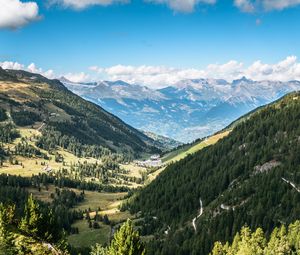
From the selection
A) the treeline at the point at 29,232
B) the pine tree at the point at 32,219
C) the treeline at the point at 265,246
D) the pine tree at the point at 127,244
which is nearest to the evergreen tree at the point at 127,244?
the pine tree at the point at 127,244

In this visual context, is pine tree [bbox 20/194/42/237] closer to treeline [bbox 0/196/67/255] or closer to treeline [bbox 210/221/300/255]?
treeline [bbox 0/196/67/255]

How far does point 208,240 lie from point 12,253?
463 ft

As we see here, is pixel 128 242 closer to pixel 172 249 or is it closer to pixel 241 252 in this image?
pixel 241 252

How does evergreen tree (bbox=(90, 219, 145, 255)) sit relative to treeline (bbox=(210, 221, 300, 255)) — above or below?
above

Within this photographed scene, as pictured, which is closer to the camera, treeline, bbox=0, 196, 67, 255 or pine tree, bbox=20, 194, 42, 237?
treeline, bbox=0, 196, 67, 255

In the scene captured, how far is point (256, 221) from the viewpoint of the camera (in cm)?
18900

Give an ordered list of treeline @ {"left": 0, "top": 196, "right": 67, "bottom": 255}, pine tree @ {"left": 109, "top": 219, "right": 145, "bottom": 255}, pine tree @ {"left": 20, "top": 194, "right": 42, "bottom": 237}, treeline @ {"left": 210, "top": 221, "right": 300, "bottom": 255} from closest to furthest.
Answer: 1. treeline @ {"left": 0, "top": 196, "right": 67, "bottom": 255}
2. pine tree @ {"left": 109, "top": 219, "right": 145, "bottom": 255}
3. pine tree @ {"left": 20, "top": 194, "right": 42, "bottom": 237}
4. treeline @ {"left": 210, "top": 221, "right": 300, "bottom": 255}

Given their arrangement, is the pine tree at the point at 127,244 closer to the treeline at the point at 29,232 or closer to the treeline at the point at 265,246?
the treeline at the point at 29,232

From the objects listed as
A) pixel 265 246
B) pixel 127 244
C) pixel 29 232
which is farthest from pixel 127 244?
pixel 265 246

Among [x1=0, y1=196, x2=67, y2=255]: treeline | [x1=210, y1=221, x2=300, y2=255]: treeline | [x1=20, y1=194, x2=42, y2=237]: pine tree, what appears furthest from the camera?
[x1=210, y1=221, x2=300, y2=255]: treeline

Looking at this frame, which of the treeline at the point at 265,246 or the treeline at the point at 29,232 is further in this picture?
the treeline at the point at 265,246

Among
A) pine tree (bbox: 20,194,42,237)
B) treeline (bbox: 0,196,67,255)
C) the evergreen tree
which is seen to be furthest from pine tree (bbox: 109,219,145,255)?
pine tree (bbox: 20,194,42,237)

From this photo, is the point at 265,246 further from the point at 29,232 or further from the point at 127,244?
the point at 29,232

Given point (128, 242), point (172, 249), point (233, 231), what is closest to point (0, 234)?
point (128, 242)
